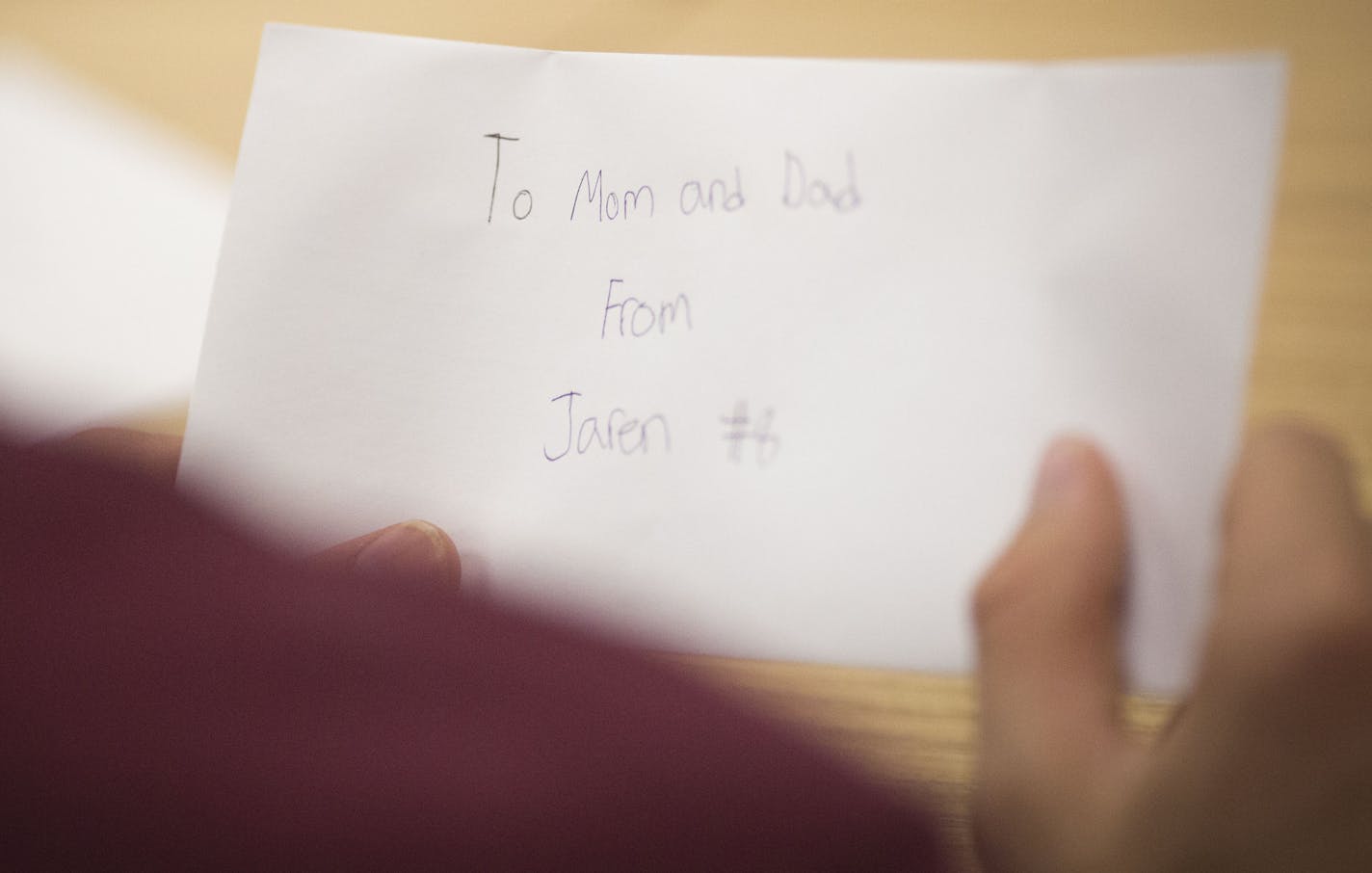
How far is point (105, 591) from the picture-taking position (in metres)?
0.21

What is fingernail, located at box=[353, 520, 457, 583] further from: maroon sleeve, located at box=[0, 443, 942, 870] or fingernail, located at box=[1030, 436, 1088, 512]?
fingernail, located at box=[1030, 436, 1088, 512]

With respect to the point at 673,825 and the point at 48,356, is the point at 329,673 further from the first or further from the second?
the point at 48,356

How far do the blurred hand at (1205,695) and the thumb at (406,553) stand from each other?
0.19m

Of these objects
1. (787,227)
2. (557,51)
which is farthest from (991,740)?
(557,51)

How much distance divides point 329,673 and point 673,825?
93 millimetres

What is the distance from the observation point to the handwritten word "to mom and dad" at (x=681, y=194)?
0.99ft

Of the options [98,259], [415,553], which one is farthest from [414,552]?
[98,259]

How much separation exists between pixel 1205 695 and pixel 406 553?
0.25 metres

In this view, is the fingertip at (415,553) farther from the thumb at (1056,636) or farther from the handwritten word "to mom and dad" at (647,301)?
the thumb at (1056,636)

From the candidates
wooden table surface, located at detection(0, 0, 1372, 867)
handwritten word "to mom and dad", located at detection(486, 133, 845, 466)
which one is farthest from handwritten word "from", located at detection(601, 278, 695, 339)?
wooden table surface, located at detection(0, 0, 1372, 867)

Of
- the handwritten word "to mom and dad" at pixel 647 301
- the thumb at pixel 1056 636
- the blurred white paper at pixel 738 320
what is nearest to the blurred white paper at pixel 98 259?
the blurred white paper at pixel 738 320

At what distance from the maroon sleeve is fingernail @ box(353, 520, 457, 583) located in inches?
3.0

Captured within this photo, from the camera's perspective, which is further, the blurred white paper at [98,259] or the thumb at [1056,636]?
the blurred white paper at [98,259]

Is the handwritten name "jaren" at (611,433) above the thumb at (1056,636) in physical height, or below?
above
